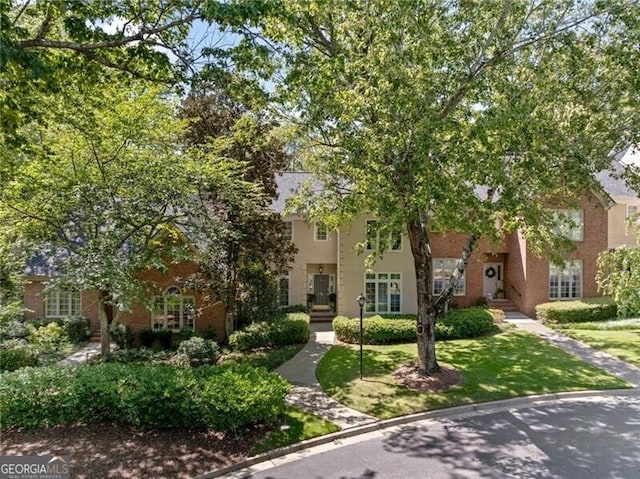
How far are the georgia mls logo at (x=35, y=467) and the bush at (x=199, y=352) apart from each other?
23.6 ft

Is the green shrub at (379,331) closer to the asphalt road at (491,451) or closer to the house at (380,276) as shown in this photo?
the house at (380,276)

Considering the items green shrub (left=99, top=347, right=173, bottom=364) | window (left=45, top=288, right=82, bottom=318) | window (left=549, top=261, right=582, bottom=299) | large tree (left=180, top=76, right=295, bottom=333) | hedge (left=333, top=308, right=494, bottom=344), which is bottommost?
green shrub (left=99, top=347, right=173, bottom=364)

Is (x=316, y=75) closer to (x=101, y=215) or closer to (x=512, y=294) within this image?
(x=101, y=215)

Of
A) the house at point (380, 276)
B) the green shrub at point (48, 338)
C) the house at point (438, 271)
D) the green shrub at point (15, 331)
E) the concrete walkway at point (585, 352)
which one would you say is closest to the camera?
the concrete walkway at point (585, 352)

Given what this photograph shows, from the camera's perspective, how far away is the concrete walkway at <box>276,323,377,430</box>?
403 inches

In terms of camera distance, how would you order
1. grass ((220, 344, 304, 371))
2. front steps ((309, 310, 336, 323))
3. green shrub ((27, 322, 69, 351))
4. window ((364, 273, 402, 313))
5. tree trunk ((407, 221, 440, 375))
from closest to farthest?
1. tree trunk ((407, 221, 440, 375))
2. grass ((220, 344, 304, 371))
3. green shrub ((27, 322, 69, 351))
4. window ((364, 273, 402, 313))
5. front steps ((309, 310, 336, 323))

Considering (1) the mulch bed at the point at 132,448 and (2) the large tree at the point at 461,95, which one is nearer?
(1) the mulch bed at the point at 132,448

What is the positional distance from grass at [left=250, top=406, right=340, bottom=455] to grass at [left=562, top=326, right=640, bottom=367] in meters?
11.9

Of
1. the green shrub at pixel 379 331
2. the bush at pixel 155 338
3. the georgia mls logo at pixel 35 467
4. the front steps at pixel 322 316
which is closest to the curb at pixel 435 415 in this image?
the georgia mls logo at pixel 35 467

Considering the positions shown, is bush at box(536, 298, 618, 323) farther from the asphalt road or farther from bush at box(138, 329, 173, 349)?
bush at box(138, 329, 173, 349)

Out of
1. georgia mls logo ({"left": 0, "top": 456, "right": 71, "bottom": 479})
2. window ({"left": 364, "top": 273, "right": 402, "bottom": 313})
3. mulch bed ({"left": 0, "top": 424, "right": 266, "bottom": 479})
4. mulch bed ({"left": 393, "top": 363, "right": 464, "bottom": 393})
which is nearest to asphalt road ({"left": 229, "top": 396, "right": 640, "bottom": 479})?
mulch bed ({"left": 0, "top": 424, "right": 266, "bottom": 479})

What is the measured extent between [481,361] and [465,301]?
834cm

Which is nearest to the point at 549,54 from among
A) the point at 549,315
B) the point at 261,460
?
the point at 261,460

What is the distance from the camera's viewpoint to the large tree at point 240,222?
16375 mm
